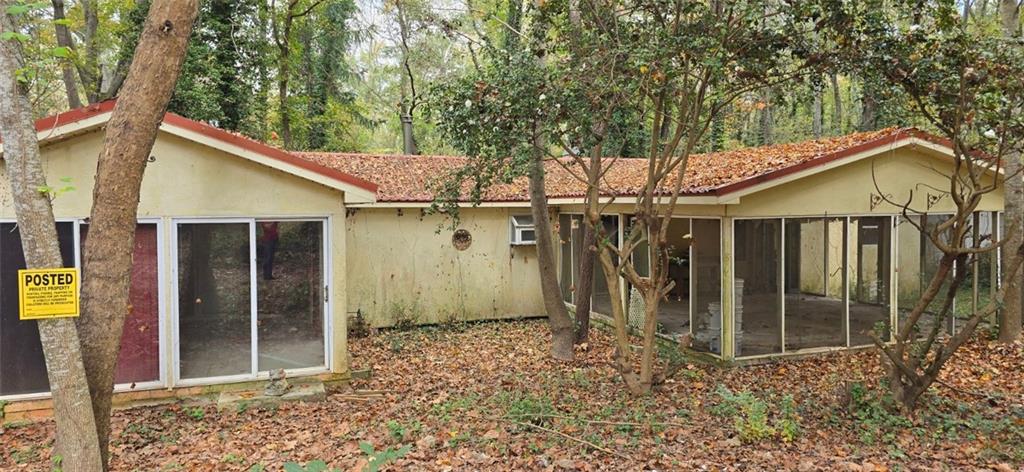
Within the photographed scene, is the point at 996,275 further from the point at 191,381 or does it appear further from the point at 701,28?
the point at 191,381

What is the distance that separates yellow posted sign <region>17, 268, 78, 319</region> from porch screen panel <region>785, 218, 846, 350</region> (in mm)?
7913

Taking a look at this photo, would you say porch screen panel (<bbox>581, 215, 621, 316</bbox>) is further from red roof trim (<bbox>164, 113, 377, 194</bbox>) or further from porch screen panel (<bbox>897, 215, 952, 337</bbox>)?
red roof trim (<bbox>164, 113, 377, 194</bbox>)

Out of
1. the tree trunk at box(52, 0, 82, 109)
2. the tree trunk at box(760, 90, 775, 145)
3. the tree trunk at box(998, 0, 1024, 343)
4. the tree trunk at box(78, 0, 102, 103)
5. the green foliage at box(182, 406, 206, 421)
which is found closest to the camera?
the green foliage at box(182, 406, 206, 421)

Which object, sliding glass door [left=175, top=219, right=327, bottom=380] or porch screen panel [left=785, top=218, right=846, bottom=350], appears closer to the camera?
sliding glass door [left=175, top=219, right=327, bottom=380]

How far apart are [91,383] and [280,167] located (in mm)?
3437

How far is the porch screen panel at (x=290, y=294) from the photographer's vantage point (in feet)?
23.2

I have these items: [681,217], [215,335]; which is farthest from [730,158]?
[215,335]

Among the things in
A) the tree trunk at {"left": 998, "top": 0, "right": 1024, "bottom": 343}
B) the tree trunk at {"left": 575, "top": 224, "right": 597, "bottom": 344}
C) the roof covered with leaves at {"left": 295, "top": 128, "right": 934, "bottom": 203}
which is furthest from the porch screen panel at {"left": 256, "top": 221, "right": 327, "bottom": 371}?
the tree trunk at {"left": 998, "top": 0, "right": 1024, "bottom": 343}

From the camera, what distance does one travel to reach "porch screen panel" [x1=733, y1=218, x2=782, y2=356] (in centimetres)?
812

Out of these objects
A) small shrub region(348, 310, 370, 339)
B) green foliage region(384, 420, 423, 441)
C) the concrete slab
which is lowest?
green foliage region(384, 420, 423, 441)

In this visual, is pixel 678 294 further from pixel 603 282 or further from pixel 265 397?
pixel 265 397

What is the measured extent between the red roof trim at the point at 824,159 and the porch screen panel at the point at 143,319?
6.60 m

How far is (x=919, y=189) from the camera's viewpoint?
29.2 feet

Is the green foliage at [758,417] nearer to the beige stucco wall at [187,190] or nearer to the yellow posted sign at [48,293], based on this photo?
the beige stucco wall at [187,190]
